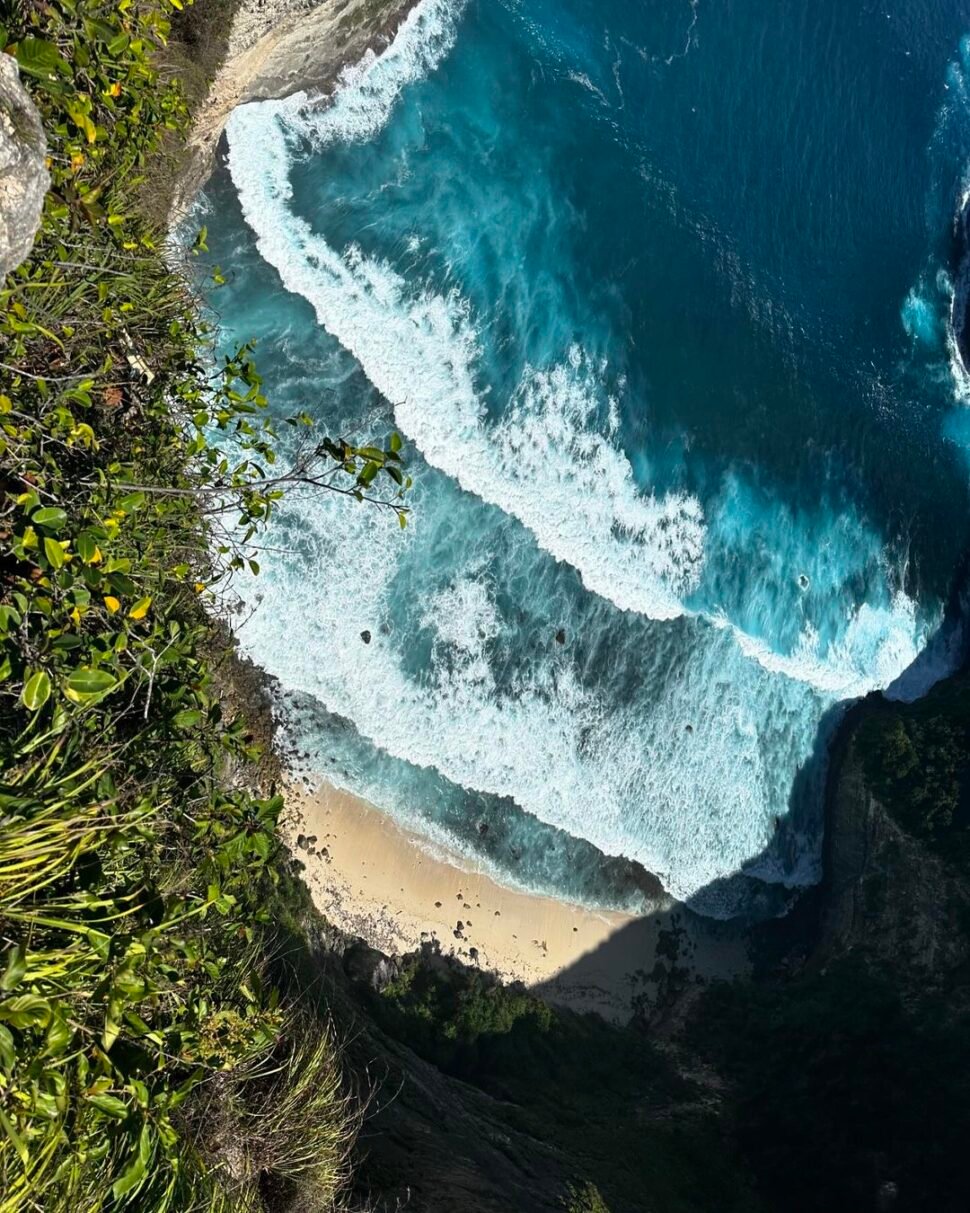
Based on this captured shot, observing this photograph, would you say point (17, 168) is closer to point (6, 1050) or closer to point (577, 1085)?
point (6, 1050)

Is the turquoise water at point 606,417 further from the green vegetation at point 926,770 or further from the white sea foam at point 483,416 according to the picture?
the green vegetation at point 926,770

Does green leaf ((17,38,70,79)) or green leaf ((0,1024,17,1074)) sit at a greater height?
green leaf ((17,38,70,79))

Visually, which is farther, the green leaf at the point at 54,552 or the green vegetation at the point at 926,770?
the green vegetation at the point at 926,770

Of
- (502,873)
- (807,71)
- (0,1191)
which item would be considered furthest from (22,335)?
(807,71)

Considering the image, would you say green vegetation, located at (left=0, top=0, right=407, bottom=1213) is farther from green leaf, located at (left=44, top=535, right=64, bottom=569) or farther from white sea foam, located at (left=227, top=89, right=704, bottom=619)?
white sea foam, located at (left=227, top=89, right=704, bottom=619)

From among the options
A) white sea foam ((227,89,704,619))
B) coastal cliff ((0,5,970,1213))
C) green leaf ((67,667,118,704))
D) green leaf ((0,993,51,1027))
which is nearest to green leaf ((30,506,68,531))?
coastal cliff ((0,5,970,1213))

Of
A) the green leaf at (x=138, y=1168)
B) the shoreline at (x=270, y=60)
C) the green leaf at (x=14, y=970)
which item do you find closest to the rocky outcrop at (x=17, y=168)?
the green leaf at (x=14, y=970)
